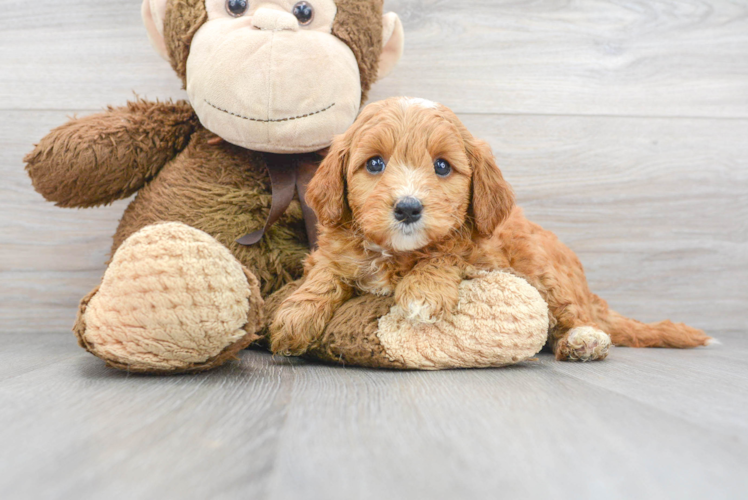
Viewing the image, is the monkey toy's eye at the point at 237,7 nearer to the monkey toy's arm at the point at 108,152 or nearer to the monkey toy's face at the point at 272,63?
the monkey toy's face at the point at 272,63

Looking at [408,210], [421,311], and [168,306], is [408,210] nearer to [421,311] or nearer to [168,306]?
[421,311]

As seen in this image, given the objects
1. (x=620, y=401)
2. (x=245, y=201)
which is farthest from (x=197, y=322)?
(x=620, y=401)

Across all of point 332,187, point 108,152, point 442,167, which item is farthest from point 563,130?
point 108,152

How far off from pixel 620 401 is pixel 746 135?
1722 mm

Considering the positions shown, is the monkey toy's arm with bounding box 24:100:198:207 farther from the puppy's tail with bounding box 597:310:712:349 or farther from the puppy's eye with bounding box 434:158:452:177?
the puppy's tail with bounding box 597:310:712:349

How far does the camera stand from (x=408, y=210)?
111 cm

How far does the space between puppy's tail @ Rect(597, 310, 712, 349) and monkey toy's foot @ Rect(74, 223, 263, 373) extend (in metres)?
1.12

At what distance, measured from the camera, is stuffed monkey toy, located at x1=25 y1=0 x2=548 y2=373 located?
1.04 meters

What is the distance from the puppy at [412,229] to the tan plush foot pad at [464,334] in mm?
48

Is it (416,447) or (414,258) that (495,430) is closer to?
(416,447)

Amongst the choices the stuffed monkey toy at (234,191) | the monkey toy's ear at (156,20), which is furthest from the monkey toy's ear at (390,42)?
the monkey toy's ear at (156,20)

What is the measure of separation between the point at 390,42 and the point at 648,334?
1.18m

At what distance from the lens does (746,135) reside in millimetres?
2141

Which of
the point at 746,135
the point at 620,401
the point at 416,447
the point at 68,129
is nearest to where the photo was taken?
Answer: the point at 416,447
